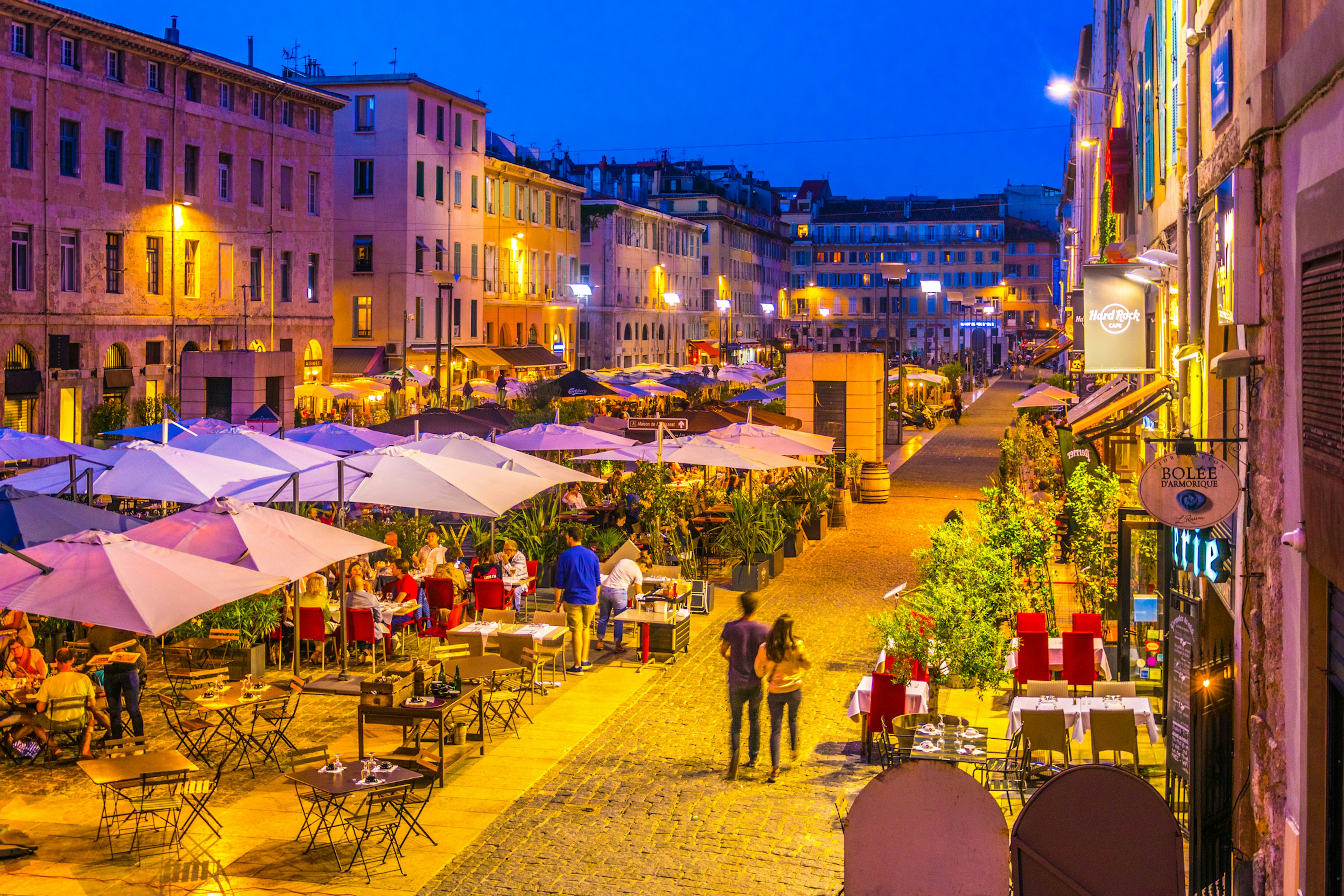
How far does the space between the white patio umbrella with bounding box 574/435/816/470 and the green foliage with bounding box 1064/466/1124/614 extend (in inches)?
262

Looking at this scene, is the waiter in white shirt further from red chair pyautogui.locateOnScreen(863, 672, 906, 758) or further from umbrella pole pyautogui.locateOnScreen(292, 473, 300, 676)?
red chair pyautogui.locateOnScreen(863, 672, 906, 758)

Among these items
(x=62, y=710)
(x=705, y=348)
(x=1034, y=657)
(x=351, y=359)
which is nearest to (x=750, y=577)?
(x=1034, y=657)

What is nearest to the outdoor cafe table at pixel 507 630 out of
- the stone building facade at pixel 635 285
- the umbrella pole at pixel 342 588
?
the umbrella pole at pixel 342 588

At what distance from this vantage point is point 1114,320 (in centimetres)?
1697

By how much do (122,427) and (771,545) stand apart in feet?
88.8

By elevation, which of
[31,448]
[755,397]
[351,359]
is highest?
[351,359]

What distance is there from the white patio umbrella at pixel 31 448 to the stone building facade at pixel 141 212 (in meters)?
18.5

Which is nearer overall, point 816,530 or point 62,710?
point 62,710

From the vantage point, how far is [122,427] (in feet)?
139

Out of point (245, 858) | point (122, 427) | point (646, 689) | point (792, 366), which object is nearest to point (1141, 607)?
point (646, 689)

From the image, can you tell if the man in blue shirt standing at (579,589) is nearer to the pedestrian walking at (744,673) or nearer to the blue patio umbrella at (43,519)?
the pedestrian walking at (744,673)

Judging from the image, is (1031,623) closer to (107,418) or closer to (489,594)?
(489,594)

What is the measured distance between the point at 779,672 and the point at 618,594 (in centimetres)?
543

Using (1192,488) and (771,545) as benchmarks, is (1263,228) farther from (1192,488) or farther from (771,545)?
(771,545)
